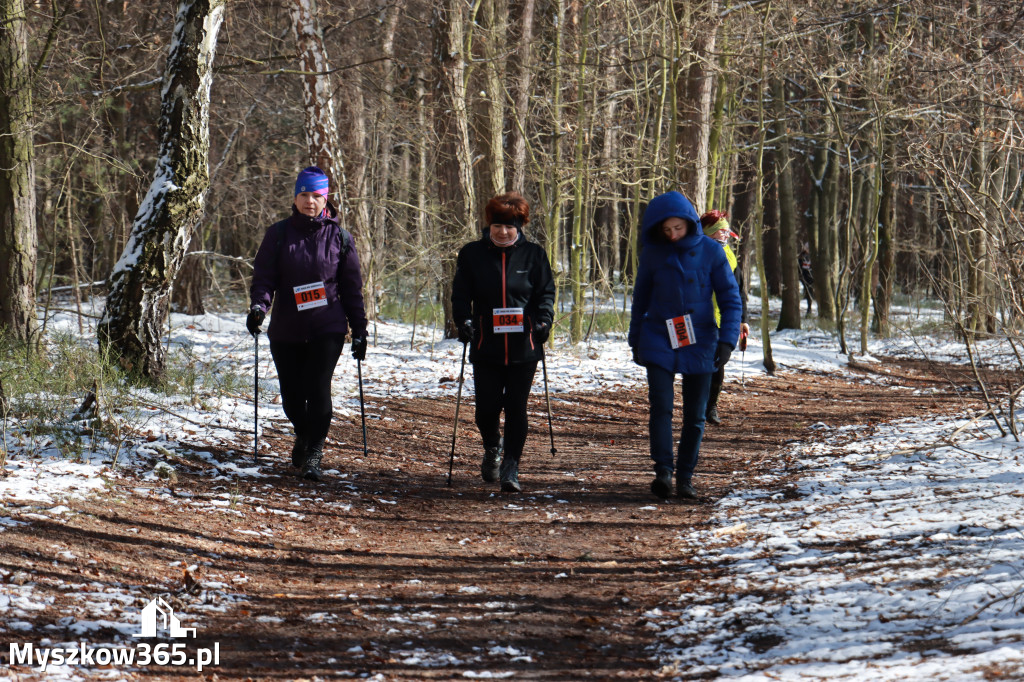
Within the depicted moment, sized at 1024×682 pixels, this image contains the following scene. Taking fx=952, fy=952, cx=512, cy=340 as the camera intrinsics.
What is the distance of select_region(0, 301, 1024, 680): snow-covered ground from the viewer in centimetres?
354

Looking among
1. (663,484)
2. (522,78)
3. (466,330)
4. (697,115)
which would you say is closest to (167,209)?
(466,330)

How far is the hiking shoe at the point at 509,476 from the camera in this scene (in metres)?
6.80

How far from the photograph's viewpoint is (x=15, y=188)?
335 inches

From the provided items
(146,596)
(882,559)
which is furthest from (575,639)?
(146,596)

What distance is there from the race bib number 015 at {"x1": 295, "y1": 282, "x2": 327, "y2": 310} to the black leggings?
237 mm

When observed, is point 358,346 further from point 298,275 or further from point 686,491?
point 686,491

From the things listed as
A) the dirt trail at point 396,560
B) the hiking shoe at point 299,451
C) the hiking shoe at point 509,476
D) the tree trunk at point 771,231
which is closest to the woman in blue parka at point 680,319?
the dirt trail at point 396,560

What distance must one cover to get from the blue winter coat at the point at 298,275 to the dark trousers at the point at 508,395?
3.22 feet

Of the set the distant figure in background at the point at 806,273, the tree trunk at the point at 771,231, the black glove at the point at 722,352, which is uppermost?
the tree trunk at the point at 771,231

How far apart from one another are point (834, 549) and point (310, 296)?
3844 millimetres

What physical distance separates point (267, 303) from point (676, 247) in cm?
290

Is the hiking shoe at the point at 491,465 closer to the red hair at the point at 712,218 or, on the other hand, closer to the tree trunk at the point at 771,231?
the red hair at the point at 712,218

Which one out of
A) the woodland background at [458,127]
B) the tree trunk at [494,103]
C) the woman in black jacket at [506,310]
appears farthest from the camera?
the tree trunk at [494,103]

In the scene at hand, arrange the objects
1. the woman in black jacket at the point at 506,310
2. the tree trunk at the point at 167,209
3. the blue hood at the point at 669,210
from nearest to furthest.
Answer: the blue hood at the point at 669,210, the woman in black jacket at the point at 506,310, the tree trunk at the point at 167,209
